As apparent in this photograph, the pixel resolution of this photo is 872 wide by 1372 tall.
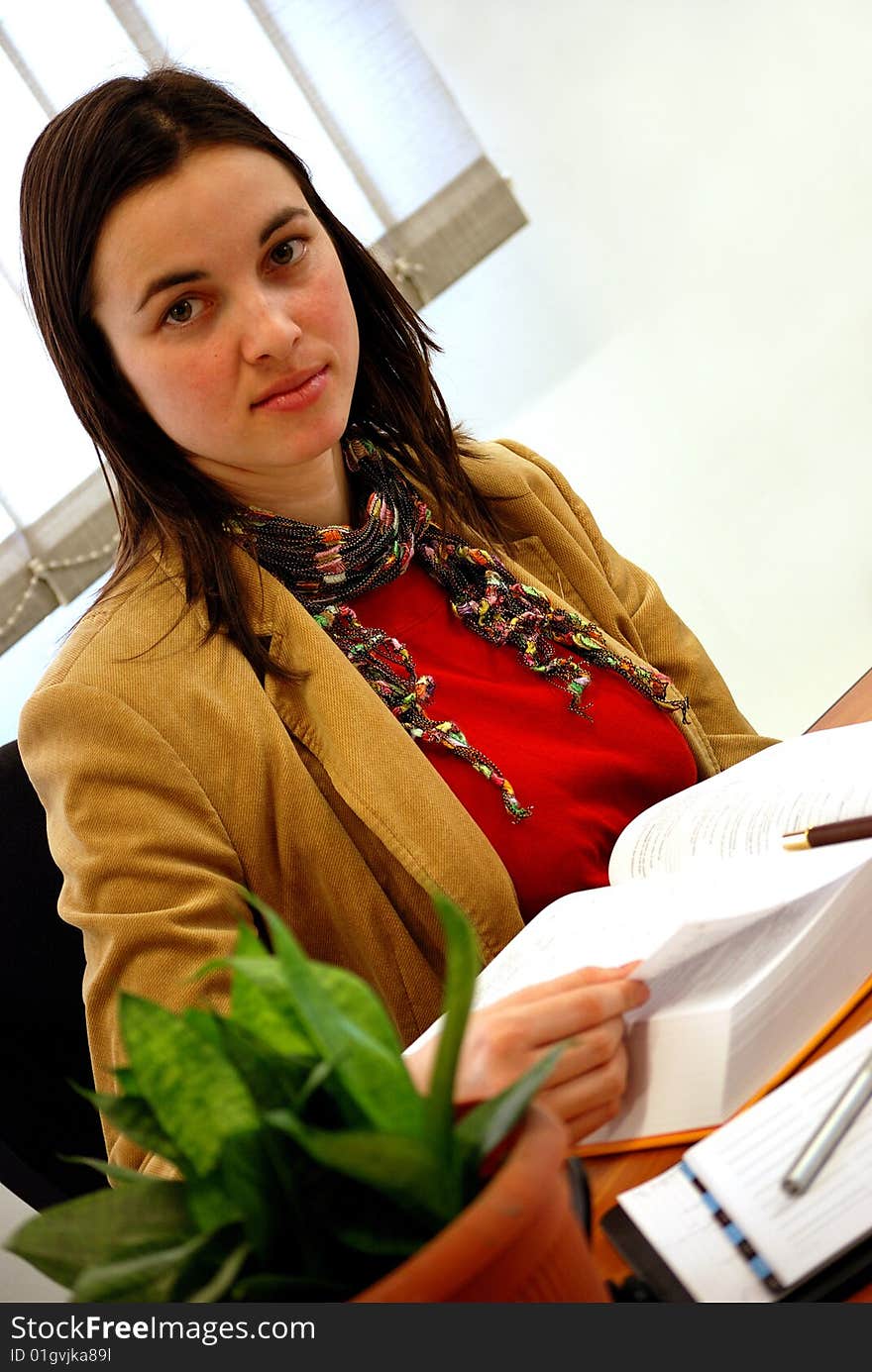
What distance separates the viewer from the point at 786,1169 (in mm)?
573

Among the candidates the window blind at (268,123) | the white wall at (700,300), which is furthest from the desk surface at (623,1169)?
the white wall at (700,300)

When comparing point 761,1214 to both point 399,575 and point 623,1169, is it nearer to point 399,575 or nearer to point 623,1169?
point 623,1169

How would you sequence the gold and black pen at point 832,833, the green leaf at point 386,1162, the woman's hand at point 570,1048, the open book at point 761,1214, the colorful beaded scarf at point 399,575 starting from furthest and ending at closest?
1. the colorful beaded scarf at point 399,575
2. the gold and black pen at point 832,833
3. the woman's hand at point 570,1048
4. the open book at point 761,1214
5. the green leaf at point 386,1162

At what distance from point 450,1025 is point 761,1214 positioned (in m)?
0.23

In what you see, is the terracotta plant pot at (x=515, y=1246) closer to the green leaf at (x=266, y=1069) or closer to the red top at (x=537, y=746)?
the green leaf at (x=266, y=1069)

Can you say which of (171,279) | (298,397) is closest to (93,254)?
(171,279)

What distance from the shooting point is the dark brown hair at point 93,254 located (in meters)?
1.11

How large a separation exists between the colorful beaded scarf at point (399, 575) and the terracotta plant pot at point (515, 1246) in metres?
0.76

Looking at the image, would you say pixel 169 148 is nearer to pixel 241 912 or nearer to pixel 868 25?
pixel 241 912

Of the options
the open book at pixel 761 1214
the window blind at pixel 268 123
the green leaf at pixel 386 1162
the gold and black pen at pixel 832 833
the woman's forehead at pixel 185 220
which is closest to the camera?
the green leaf at pixel 386 1162

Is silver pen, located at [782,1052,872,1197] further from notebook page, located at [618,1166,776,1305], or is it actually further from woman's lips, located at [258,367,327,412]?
woman's lips, located at [258,367,327,412]

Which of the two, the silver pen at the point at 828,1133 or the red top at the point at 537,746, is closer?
the silver pen at the point at 828,1133

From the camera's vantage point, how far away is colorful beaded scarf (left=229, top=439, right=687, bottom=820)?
1.24 m

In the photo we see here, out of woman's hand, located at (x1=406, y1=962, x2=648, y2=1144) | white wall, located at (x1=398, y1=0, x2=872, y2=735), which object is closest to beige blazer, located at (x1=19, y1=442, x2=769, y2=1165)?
woman's hand, located at (x1=406, y1=962, x2=648, y2=1144)
